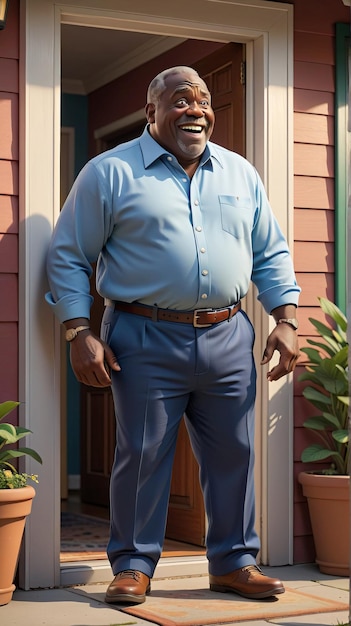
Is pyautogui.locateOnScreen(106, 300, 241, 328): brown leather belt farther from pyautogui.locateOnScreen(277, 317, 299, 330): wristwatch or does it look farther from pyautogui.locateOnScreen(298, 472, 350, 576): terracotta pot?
pyautogui.locateOnScreen(298, 472, 350, 576): terracotta pot

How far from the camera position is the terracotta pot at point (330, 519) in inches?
162

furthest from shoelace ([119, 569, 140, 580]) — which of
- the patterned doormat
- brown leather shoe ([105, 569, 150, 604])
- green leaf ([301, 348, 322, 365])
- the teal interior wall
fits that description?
the teal interior wall

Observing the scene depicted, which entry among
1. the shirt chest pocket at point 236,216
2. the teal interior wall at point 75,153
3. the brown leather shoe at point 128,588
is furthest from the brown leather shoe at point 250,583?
the teal interior wall at point 75,153

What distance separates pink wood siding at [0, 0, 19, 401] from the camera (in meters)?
3.84

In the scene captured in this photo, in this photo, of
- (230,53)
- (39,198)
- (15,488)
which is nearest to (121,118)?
(230,53)

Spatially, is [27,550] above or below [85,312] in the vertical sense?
below

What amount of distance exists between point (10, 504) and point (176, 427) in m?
0.63

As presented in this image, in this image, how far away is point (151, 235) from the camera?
11.6ft

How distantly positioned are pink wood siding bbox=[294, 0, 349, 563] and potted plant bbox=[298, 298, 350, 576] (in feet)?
0.28

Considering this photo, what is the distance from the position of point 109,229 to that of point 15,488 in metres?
0.95

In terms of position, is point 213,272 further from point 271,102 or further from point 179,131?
point 271,102

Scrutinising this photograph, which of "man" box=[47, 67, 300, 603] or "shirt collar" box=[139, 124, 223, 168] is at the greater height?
"shirt collar" box=[139, 124, 223, 168]

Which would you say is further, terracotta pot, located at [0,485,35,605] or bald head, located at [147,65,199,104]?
bald head, located at [147,65,199,104]

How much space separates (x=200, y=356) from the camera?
11.8ft
